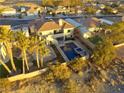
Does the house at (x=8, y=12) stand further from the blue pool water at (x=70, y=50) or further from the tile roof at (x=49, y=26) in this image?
the blue pool water at (x=70, y=50)

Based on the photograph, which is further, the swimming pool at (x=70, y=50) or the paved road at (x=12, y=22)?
the paved road at (x=12, y=22)

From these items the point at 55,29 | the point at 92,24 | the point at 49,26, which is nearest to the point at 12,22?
the point at 49,26

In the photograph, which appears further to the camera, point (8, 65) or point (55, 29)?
point (55, 29)

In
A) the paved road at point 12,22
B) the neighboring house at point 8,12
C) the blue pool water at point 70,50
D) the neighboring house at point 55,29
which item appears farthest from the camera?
the neighboring house at point 8,12

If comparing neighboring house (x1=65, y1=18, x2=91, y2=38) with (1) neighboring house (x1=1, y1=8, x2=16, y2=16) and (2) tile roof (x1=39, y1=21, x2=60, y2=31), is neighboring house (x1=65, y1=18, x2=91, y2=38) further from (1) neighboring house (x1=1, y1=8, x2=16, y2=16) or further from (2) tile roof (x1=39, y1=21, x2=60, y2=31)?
(1) neighboring house (x1=1, y1=8, x2=16, y2=16)

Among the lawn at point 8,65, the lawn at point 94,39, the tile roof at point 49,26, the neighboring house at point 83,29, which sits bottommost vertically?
the lawn at point 8,65

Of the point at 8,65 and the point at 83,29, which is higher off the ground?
the point at 83,29

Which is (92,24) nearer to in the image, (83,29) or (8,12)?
(83,29)

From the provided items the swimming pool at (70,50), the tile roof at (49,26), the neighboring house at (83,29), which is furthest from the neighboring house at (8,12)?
the swimming pool at (70,50)

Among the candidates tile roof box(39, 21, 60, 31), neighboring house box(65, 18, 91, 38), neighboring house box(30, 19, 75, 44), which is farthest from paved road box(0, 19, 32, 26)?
neighboring house box(65, 18, 91, 38)
